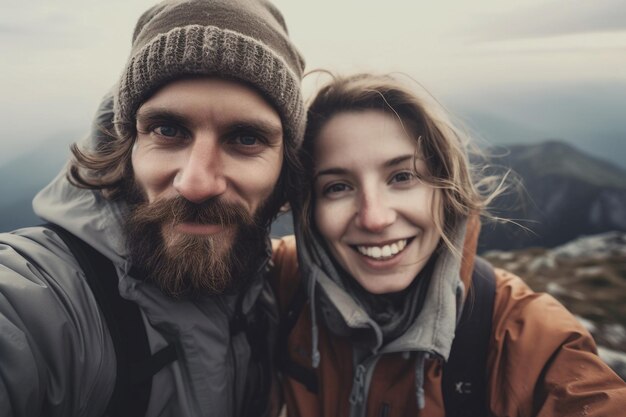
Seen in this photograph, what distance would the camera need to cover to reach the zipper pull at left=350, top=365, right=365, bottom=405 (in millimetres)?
2551

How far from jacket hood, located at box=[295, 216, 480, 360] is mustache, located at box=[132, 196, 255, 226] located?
0.86 metres

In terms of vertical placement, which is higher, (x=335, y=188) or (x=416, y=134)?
(x=416, y=134)

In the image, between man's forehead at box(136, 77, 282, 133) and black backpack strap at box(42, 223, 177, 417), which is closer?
black backpack strap at box(42, 223, 177, 417)

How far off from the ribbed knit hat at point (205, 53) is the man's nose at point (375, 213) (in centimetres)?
82

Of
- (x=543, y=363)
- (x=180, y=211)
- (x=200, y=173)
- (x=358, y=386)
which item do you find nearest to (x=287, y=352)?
(x=358, y=386)

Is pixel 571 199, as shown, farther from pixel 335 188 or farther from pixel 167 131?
pixel 167 131

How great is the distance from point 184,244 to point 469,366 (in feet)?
6.89

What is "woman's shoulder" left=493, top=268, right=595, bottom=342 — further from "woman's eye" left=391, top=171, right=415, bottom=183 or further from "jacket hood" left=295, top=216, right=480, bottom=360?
"woman's eye" left=391, top=171, right=415, bottom=183

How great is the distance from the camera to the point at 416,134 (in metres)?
2.75

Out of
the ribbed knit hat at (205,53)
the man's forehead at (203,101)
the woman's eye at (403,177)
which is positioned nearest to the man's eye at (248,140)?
the man's forehead at (203,101)

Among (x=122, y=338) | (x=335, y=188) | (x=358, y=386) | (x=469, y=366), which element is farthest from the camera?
(x=335, y=188)

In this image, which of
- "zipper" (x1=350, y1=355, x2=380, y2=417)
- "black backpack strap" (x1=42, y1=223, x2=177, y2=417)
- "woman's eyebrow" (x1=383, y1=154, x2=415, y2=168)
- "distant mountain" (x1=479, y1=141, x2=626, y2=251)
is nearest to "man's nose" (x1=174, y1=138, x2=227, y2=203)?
"black backpack strap" (x1=42, y1=223, x2=177, y2=417)

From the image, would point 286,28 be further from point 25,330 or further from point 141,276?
point 25,330

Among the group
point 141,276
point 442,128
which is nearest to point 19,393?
point 141,276
